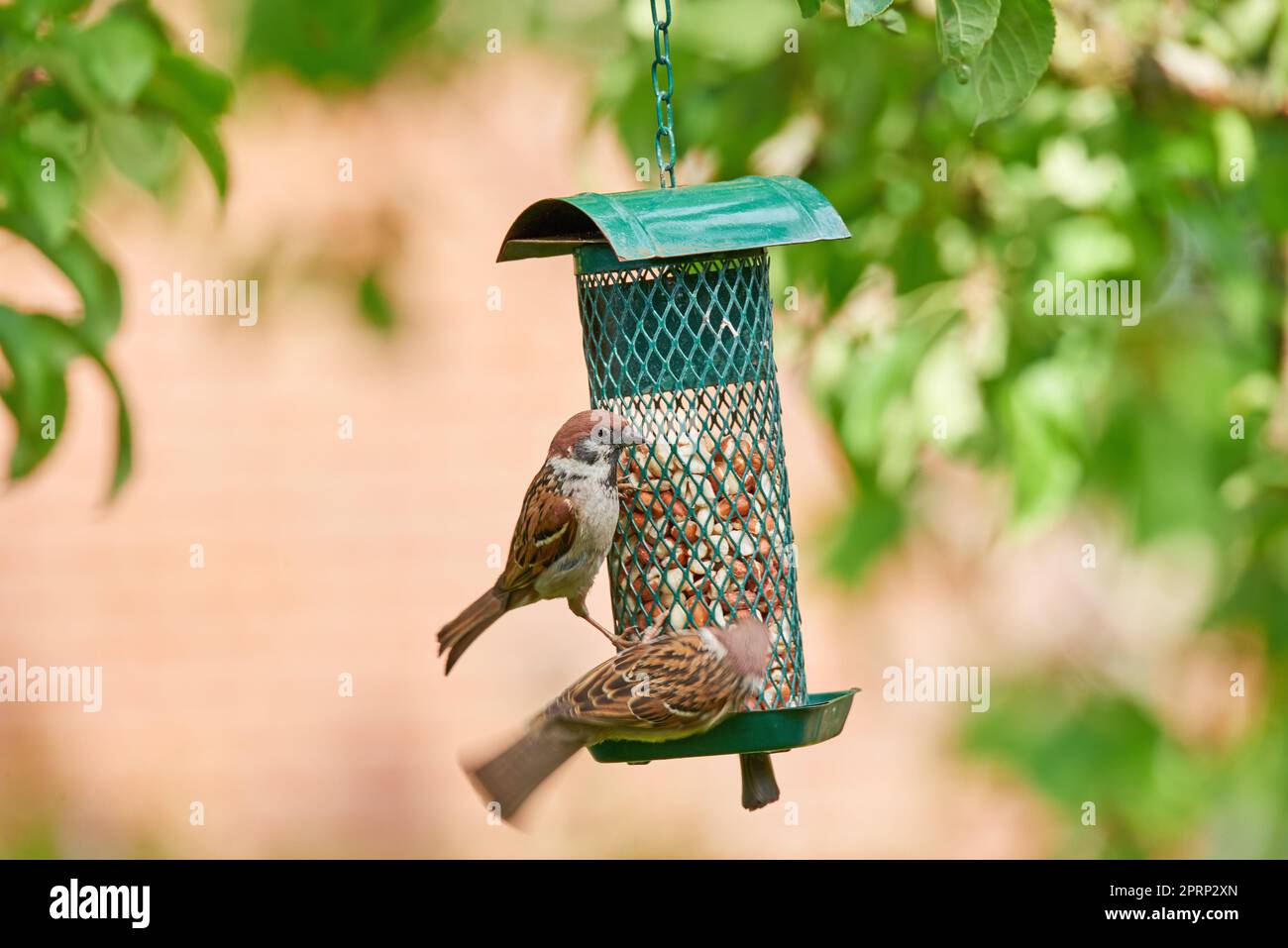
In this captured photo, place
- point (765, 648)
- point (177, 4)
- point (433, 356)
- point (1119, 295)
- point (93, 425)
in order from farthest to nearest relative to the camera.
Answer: point (93, 425), point (433, 356), point (177, 4), point (1119, 295), point (765, 648)

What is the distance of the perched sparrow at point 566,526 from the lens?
395cm

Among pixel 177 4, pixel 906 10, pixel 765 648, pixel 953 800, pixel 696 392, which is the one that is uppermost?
pixel 177 4

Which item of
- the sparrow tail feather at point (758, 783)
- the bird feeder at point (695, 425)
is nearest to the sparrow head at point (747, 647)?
the bird feeder at point (695, 425)

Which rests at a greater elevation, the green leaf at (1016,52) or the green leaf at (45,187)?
the green leaf at (45,187)

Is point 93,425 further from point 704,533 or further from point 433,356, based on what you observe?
point 704,533

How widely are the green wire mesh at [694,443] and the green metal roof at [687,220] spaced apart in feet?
0.56

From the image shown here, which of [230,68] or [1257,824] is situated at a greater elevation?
[230,68]

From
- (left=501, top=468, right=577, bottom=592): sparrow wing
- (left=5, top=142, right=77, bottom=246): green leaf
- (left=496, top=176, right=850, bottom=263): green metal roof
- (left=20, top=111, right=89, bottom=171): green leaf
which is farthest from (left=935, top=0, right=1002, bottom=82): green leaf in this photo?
(left=20, top=111, right=89, bottom=171): green leaf

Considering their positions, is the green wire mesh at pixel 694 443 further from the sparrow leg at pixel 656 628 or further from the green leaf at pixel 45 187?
the green leaf at pixel 45 187

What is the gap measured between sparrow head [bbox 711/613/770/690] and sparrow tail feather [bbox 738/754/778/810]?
30 centimetres

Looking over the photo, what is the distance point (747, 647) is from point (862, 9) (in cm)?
163

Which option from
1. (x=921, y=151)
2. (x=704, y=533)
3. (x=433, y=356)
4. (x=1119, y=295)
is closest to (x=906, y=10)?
(x=921, y=151)

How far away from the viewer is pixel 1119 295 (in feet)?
16.7

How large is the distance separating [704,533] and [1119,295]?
6.25 ft
